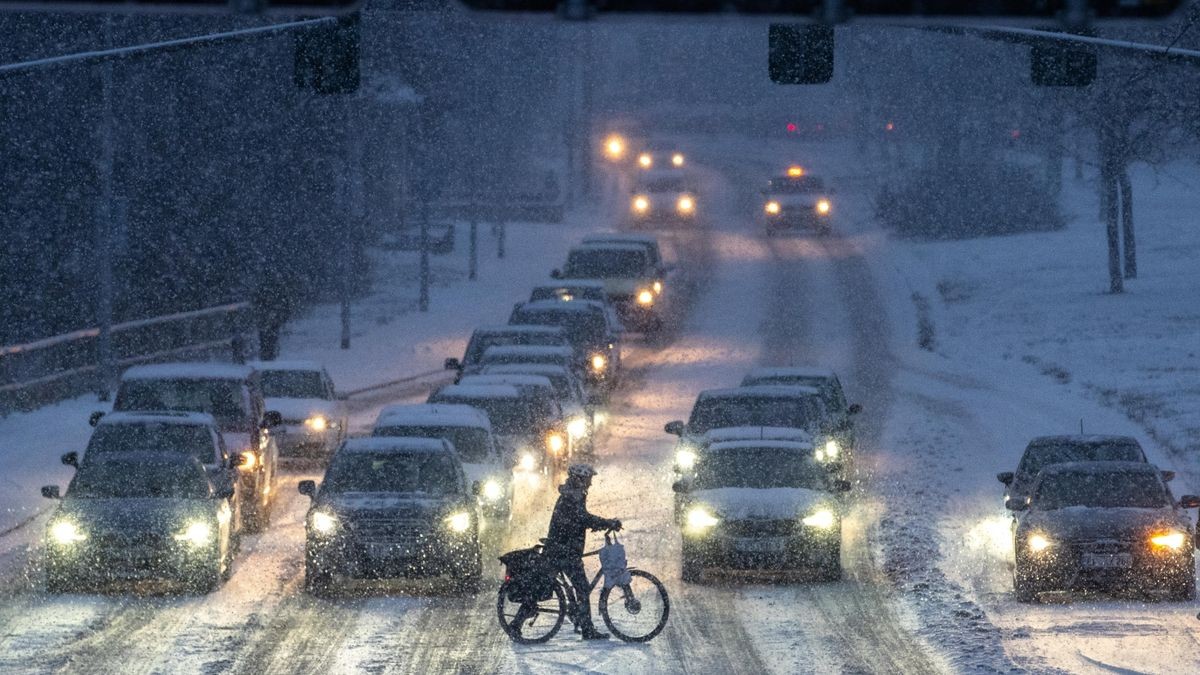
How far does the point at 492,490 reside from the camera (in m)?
25.5

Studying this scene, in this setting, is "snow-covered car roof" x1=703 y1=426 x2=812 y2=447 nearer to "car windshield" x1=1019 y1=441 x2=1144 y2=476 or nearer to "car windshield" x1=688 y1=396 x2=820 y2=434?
"car windshield" x1=688 y1=396 x2=820 y2=434

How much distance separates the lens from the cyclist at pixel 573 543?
1922 cm

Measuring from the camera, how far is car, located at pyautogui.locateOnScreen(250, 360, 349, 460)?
102 ft

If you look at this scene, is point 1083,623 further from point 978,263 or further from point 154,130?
point 978,263

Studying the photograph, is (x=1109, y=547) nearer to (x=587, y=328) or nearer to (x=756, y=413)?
(x=756, y=413)

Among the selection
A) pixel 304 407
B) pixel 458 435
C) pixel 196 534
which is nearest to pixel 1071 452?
pixel 458 435

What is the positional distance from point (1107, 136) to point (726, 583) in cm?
3155

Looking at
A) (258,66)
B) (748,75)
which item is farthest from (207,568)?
(748,75)

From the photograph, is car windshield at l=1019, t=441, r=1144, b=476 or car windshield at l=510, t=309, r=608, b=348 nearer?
car windshield at l=1019, t=441, r=1144, b=476

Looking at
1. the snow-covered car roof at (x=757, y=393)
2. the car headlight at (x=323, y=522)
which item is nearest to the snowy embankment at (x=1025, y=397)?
the snow-covered car roof at (x=757, y=393)

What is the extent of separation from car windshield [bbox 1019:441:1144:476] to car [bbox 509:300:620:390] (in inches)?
566

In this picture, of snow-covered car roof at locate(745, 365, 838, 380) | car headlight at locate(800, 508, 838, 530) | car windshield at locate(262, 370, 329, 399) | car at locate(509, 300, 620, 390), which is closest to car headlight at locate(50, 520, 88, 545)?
car headlight at locate(800, 508, 838, 530)

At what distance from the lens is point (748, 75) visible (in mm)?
125938

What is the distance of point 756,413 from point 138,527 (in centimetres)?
1007
